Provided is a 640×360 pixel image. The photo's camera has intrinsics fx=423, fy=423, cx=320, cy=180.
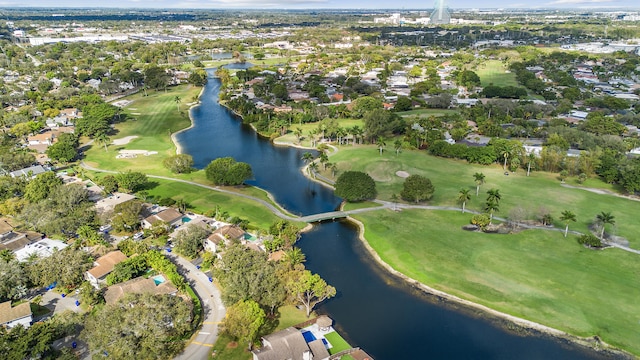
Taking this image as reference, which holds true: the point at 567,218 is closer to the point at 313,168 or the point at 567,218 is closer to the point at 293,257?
the point at 293,257

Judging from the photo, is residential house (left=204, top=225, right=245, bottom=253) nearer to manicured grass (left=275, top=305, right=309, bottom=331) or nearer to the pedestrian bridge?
the pedestrian bridge

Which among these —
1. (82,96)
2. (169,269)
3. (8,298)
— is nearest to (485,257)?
(169,269)

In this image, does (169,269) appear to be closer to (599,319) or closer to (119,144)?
(599,319)

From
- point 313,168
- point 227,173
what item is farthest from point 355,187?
point 227,173

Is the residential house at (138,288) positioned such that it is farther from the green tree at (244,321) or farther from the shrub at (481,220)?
the shrub at (481,220)

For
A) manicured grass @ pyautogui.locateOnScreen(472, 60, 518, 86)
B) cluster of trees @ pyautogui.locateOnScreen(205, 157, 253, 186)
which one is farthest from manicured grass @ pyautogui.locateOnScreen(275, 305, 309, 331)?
manicured grass @ pyautogui.locateOnScreen(472, 60, 518, 86)

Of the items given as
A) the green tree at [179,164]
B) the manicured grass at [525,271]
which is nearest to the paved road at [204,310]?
the manicured grass at [525,271]
